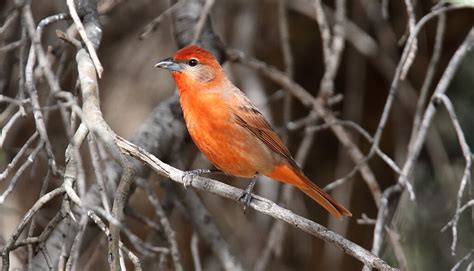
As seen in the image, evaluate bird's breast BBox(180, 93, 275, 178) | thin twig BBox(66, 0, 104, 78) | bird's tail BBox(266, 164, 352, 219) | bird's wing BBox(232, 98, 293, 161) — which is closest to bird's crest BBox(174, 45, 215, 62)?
bird's breast BBox(180, 93, 275, 178)

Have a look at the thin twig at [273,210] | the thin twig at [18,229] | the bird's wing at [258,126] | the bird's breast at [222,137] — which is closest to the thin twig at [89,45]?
the thin twig at [273,210]

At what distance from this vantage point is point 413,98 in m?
5.97

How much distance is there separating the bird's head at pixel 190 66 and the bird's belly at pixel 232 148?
31 centimetres

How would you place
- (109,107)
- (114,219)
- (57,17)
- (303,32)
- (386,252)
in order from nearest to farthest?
(114,219), (57,17), (386,252), (109,107), (303,32)

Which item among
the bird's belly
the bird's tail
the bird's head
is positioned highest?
the bird's head

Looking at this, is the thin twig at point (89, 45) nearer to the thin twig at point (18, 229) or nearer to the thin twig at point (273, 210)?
the thin twig at point (273, 210)

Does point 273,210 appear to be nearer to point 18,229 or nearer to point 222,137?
point 18,229

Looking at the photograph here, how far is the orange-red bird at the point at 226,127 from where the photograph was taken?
430 centimetres

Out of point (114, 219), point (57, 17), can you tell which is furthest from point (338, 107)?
point (114, 219)

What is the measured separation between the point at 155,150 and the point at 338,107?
2572mm

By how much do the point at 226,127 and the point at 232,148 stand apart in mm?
129

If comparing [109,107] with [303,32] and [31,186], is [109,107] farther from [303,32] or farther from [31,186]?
[303,32]

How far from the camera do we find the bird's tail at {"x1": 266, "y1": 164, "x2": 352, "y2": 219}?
445cm

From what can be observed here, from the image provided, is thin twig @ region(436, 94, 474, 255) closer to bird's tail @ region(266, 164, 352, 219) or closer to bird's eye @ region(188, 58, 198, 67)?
bird's tail @ region(266, 164, 352, 219)
